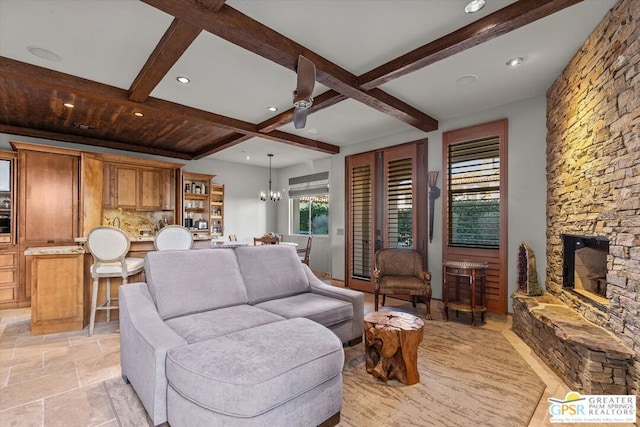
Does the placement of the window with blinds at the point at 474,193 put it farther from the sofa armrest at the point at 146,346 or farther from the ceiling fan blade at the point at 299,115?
the sofa armrest at the point at 146,346

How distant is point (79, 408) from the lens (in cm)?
205

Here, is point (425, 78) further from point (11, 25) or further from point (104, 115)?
point (104, 115)

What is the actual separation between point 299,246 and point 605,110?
21.1ft

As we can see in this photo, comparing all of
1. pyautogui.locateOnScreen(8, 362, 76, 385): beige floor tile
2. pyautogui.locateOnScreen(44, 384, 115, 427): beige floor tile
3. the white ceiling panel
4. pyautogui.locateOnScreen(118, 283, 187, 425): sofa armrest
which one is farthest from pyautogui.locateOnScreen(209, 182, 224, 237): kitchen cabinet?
pyautogui.locateOnScreen(44, 384, 115, 427): beige floor tile

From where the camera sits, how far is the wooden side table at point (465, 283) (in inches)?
148

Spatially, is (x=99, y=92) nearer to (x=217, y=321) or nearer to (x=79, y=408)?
(x=217, y=321)

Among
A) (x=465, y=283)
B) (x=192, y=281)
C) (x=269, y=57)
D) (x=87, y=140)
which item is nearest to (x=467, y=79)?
(x=269, y=57)

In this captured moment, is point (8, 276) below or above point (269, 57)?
below

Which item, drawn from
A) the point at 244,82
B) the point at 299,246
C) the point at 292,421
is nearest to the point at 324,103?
the point at 244,82

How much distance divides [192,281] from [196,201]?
15.8 feet

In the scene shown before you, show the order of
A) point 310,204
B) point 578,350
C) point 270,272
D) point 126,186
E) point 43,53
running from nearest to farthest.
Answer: point 578,350 → point 43,53 → point 270,272 → point 126,186 → point 310,204

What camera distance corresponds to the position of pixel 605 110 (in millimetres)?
2432

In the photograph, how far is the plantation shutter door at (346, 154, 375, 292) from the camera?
557 cm

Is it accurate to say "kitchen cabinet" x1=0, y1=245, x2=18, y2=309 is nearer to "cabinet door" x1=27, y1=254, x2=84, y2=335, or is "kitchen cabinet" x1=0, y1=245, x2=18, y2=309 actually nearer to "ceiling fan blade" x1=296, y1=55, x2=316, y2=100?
"cabinet door" x1=27, y1=254, x2=84, y2=335
